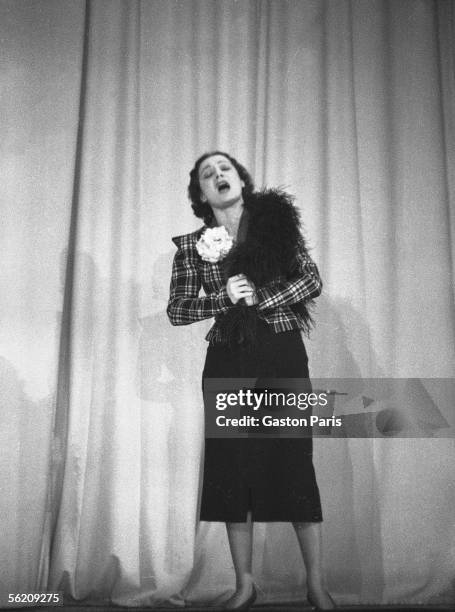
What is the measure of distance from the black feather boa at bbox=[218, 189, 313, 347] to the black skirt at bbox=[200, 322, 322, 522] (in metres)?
0.05

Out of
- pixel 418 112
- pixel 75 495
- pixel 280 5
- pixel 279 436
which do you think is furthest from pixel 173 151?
pixel 75 495

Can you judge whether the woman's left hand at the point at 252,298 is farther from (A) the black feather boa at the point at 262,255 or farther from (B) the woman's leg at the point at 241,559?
(B) the woman's leg at the point at 241,559

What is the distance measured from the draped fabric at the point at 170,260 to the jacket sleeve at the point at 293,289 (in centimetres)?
38

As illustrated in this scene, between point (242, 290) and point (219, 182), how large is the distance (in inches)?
16.9

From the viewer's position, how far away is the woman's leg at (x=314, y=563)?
182 cm

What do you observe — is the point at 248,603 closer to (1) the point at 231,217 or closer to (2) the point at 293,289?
(2) the point at 293,289

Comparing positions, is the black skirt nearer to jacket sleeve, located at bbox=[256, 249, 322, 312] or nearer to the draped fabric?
jacket sleeve, located at bbox=[256, 249, 322, 312]

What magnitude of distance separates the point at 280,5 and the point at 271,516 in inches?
75.7

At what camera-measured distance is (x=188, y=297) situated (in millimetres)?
2049

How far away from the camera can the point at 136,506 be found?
2164mm

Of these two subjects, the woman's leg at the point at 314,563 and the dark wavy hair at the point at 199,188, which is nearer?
the woman's leg at the point at 314,563

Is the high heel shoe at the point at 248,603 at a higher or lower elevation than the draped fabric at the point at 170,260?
lower

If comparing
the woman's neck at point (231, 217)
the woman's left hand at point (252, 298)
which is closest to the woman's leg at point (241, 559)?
the woman's left hand at point (252, 298)

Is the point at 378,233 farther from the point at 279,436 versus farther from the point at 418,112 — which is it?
the point at 279,436
